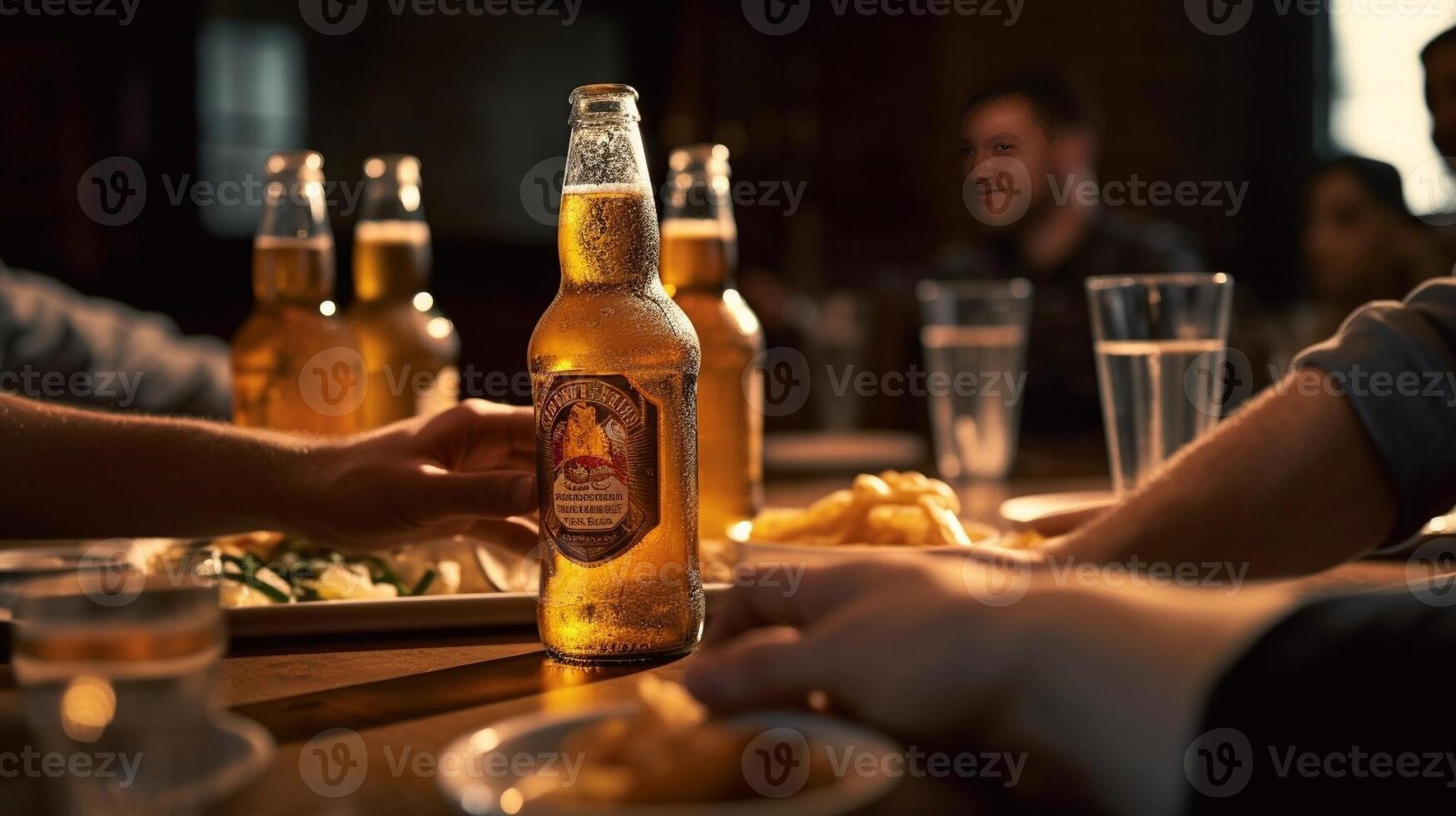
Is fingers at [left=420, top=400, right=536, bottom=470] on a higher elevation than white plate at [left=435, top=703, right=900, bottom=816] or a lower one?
higher

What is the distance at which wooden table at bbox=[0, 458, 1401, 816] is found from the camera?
1.73ft

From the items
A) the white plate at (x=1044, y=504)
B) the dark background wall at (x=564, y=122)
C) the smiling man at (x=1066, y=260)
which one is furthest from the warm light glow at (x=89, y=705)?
the dark background wall at (x=564, y=122)

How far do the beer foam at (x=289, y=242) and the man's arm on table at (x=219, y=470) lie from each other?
0.33m

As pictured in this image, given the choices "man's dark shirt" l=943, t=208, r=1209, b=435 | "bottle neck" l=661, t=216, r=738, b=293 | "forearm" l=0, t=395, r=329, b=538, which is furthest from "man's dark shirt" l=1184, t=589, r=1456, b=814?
"man's dark shirt" l=943, t=208, r=1209, b=435

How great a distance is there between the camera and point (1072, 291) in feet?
12.3

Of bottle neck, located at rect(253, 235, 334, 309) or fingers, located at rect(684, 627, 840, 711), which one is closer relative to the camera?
fingers, located at rect(684, 627, 840, 711)

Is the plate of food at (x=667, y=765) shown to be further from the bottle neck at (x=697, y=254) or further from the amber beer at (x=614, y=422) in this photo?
the bottle neck at (x=697, y=254)

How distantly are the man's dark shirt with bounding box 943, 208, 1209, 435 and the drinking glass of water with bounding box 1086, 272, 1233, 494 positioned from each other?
2.04 meters

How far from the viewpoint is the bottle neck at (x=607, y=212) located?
836 mm

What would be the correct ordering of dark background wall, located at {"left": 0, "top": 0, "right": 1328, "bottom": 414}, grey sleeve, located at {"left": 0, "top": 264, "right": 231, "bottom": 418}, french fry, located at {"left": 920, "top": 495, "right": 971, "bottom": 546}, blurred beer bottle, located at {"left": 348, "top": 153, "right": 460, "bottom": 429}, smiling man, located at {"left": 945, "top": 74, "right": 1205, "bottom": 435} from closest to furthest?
french fry, located at {"left": 920, "top": 495, "right": 971, "bottom": 546}, blurred beer bottle, located at {"left": 348, "top": 153, "right": 460, "bottom": 429}, grey sleeve, located at {"left": 0, "top": 264, "right": 231, "bottom": 418}, smiling man, located at {"left": 945, "top": 74, "right": 1205, "bottom": 435}, dark background wall, located at {"left": 0, "top": 0, "right": 1328, "bottom": 414}

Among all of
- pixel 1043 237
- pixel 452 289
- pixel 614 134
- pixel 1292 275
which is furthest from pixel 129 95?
pixel 1292 275

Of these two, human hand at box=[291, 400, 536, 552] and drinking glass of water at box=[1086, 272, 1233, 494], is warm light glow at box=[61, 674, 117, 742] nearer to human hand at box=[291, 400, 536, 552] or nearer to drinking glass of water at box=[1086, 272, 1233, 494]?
human hand at box=[291, 400, 536, 552]

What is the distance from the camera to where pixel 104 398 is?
6.96 feet

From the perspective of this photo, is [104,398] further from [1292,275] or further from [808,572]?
[1292,275]
